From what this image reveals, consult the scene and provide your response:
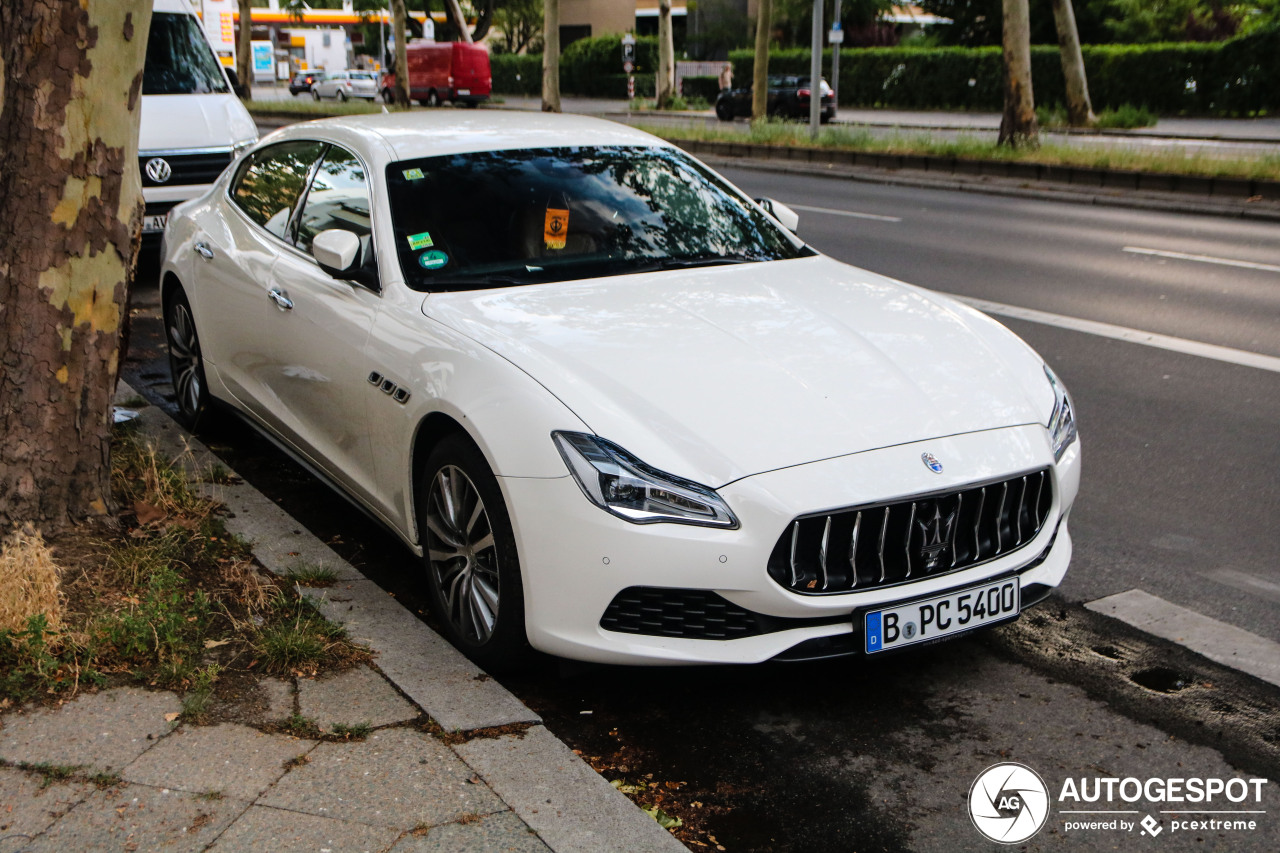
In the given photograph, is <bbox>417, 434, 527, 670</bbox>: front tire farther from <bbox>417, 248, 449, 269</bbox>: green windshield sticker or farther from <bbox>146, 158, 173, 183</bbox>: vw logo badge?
<bbox>146, 158, 173, 183</bbox>: vw logo badge

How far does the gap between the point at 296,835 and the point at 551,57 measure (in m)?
37.4

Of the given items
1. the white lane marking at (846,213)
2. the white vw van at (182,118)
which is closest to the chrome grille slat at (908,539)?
the white vw van at (182,118)

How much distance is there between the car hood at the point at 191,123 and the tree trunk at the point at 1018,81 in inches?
552

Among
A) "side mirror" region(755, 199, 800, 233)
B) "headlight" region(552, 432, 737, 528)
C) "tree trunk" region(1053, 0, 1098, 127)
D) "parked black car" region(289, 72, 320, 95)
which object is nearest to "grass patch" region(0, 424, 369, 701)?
"headlight" region(552, 432, 737, 528)

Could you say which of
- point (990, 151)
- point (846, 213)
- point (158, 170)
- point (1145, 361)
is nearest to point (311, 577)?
point (1145, 361)

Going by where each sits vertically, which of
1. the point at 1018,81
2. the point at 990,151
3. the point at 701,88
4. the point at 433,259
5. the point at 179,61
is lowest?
the point at 433,259

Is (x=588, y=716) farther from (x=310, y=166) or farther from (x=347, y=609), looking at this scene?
(x=310, y=166)

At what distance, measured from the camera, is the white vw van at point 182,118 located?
385 inches

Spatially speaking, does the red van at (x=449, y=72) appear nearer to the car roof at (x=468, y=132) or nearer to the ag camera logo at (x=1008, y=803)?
the car roof at (x=468, y=132)

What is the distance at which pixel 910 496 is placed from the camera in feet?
10.6

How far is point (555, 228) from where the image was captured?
457 centimetres

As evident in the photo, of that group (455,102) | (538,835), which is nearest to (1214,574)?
(538,835)

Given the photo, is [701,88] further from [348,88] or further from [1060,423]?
[1060,423]

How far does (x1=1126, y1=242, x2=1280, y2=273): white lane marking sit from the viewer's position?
11.4 metres
